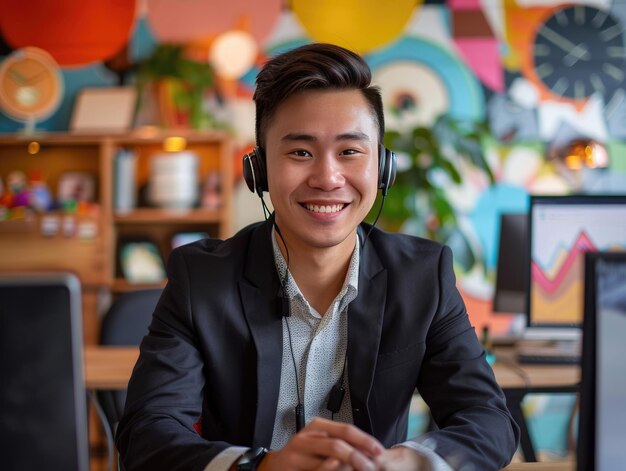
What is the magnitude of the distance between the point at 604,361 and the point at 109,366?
1.87 metres

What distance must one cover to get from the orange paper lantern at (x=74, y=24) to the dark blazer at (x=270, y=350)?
351 cm

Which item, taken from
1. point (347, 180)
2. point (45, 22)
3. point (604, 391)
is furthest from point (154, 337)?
point (45, 22)

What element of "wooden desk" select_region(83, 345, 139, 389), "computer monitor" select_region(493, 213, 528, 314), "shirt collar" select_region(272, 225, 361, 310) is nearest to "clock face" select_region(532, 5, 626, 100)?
"computer monitor" select_region(493, 213, 528, 314)

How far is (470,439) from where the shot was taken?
51.4 inches

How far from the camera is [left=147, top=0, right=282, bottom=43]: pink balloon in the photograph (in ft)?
15.6

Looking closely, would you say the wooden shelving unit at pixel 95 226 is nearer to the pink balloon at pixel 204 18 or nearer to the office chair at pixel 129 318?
the pink balloon at pixel 204 18

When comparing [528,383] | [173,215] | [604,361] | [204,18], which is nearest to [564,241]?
[528,383]

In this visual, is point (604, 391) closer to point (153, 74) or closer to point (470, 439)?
point (470, 439)

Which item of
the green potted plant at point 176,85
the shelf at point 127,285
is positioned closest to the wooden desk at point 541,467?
the shelf at point 127,285

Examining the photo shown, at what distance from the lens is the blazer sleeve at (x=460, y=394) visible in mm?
1292

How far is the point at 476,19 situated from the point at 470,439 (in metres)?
3.86

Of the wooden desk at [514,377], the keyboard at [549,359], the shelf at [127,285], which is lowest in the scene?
the shelf at [127,285]

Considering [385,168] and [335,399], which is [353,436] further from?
[385,168]

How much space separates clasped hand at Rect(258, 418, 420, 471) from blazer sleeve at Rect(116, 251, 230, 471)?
0.14 meters
